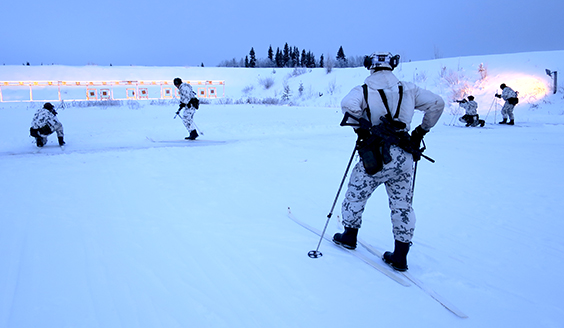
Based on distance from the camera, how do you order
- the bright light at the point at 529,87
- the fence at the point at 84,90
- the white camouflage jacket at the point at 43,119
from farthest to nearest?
the fence at the point at 84,90 → the bright light at the point at 529,87 → the white camouflage jacket at the point at 43,119

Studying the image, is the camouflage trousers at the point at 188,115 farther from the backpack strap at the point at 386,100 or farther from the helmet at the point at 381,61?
the backpack strap at the point at 386,100

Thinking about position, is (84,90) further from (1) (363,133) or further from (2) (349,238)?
(1) (363,133)

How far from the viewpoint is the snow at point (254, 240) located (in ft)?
7.95

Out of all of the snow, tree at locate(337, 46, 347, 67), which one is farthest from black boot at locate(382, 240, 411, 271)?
tree at locate(337, 46, 347, 67)

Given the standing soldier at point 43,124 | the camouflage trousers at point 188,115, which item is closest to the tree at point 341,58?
the camouflage trousers at point 188,115

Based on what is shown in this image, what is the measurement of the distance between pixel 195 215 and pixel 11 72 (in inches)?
1807

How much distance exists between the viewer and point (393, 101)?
2865 millimetres

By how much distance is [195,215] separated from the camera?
4.17 meters

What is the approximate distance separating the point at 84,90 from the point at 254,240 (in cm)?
3969

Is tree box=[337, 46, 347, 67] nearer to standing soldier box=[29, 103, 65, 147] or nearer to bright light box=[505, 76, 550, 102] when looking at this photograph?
bright light box=[505, 76, 550, 102]

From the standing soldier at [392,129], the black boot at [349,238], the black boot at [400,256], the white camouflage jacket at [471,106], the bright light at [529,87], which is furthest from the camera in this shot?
the bright light at [529,87]

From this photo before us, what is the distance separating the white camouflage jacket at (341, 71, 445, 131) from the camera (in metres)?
2.86

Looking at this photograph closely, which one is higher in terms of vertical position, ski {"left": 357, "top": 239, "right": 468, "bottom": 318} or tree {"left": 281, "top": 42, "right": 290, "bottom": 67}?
tree {"left": 281, "top": 42, "right": 290, "bottom": 67}

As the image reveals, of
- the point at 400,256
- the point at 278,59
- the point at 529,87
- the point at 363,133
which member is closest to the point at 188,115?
the point at 363,133
